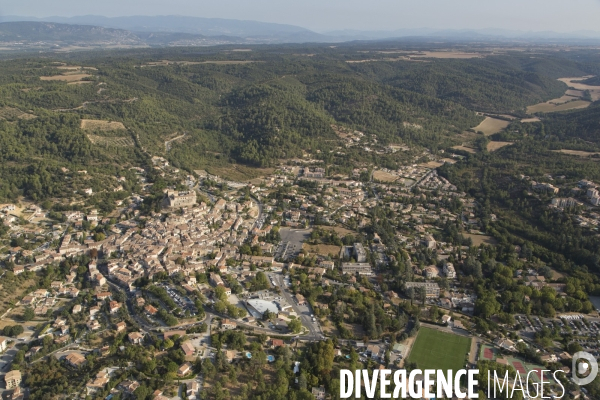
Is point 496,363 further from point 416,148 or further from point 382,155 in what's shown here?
point 416,148

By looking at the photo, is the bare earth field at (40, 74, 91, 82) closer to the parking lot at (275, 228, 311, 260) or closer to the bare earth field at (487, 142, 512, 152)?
the parking lot at (275, 228, 311, 260)

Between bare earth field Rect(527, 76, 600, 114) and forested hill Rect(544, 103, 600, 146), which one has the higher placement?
bare earth field Rect(527, 76, 600, 114)

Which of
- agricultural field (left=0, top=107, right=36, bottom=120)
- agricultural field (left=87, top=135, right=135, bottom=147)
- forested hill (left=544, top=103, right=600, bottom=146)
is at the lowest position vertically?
agricultural field (left=87, top=135, right=135, bottom=147)

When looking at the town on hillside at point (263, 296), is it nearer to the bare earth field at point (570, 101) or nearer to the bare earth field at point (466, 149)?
the bare earth field at point (466, 149)

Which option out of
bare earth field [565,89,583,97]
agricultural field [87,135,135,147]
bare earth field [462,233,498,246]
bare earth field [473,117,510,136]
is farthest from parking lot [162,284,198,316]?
bare earth field [565,89,583,97]

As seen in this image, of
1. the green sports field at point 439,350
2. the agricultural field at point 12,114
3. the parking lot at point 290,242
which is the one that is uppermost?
the agricultural field at point 12,114

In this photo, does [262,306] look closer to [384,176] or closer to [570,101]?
[384,176]

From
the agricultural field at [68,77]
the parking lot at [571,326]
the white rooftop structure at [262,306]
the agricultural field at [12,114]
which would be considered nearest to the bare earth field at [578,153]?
the parking lot at [571,326]
